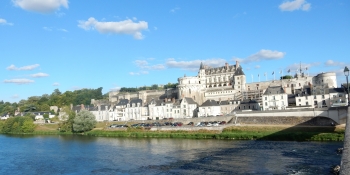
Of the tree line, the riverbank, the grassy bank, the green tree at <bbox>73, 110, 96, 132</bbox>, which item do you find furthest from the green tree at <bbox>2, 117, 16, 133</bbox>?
the grassy bank

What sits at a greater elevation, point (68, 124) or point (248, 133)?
point (68, 124)

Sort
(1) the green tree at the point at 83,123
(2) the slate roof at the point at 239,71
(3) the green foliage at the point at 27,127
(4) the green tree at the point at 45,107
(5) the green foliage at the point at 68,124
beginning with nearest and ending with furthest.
A: (1) the green tree at the point at 83,123, (5) the green foliage at the point at 68,124, (3) the green foliage at the point at 27,127, (2) the slate roof at the point at 239,71, (4) the green tree at the point at 45,107

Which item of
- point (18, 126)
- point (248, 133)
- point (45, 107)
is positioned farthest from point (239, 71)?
point (45, 107)

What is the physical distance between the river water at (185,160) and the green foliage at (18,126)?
1214 inches

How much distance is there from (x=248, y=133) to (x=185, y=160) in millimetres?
15347

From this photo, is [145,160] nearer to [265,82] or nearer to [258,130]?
[258,130]

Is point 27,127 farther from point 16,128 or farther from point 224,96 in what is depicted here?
point 224,96

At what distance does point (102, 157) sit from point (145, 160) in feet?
17.0

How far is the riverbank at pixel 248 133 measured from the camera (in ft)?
111

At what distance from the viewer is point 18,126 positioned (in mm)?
66188

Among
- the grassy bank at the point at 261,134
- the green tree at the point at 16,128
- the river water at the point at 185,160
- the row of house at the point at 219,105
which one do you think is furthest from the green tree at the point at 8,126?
the river water at the point at 185,160

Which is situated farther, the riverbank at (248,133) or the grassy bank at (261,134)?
the riverbank at (248,133)

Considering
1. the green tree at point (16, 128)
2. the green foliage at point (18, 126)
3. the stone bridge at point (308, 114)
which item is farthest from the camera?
the green tree at point (16, 128)

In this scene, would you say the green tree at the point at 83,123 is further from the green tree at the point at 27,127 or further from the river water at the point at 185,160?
the river water at the point at 185,160
